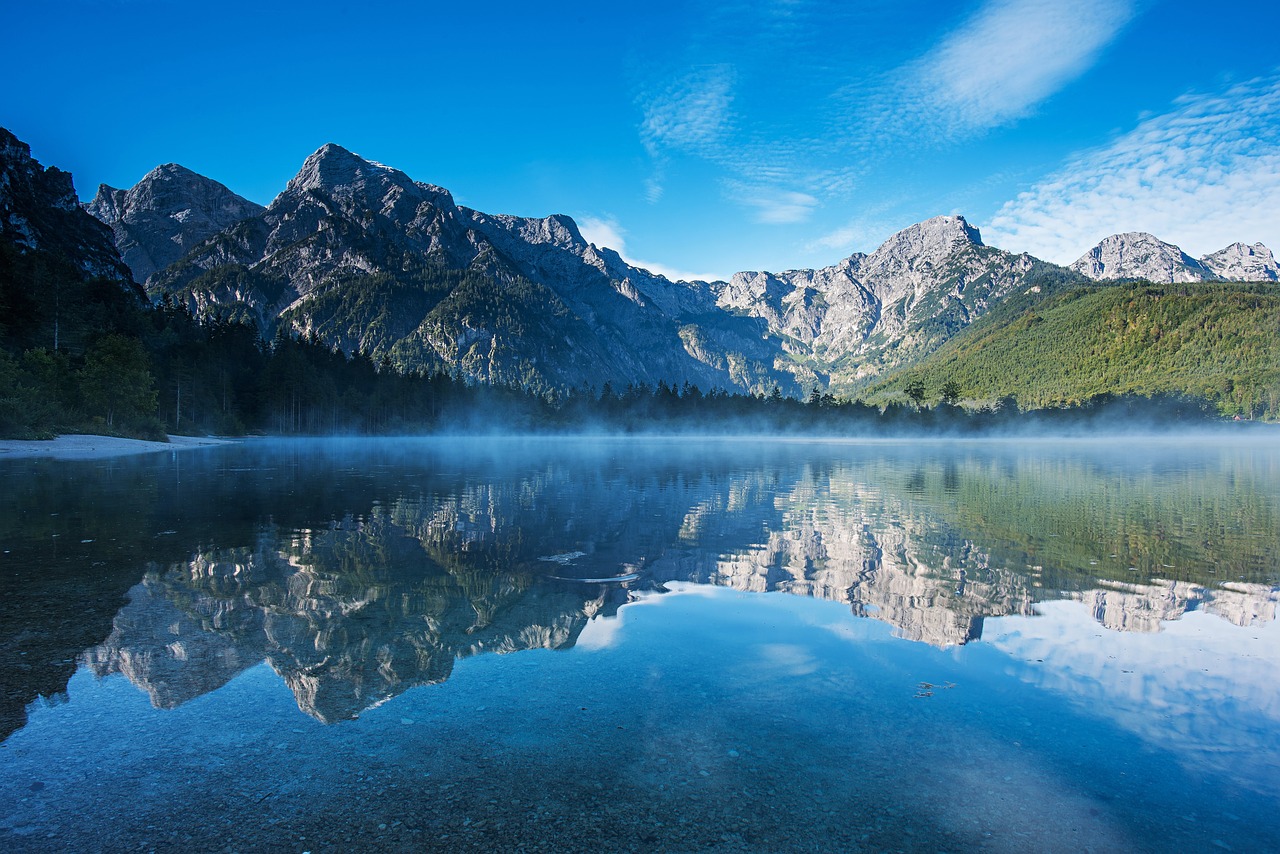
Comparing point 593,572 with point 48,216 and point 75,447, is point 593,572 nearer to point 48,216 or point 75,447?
point 75,447

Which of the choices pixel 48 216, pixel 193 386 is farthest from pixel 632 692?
pixel 48 216

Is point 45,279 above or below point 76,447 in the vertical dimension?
above

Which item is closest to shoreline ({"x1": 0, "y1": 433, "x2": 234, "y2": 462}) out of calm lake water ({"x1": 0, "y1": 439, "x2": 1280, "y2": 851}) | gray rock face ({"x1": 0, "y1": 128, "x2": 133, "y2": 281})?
calm lake water ({"x1": 0, "y1": 439, "x2": 1280, "y2": 851})

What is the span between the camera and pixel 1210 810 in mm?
4918

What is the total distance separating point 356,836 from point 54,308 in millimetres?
83586

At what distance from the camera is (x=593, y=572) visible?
42.5ft

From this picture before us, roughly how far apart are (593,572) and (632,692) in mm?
5976

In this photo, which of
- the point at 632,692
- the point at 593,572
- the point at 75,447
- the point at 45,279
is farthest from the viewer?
the point at 45,279

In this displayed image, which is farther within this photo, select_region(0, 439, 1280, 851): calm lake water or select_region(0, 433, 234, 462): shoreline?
select_region(0, 433, 234, 462): shoreline

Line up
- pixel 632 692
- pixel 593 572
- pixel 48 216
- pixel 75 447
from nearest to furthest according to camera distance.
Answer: pixel 632 692, pixel 593 572, pixel 75 447, pixel 48 216

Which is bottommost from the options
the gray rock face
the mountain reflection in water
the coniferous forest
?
the mountain reflection in water

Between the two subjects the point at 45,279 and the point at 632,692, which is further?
the point at 45,279

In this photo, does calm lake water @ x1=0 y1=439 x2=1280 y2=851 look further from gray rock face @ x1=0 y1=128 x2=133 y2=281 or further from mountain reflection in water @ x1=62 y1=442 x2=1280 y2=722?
gray rock face @ x1=0 y1=128 x2=133 y2=281

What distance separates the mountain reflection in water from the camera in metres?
8.00
